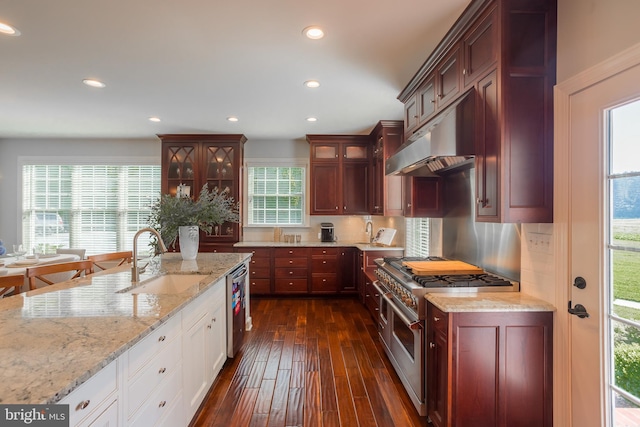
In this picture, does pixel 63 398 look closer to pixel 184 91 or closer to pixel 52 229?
pixel 184 91

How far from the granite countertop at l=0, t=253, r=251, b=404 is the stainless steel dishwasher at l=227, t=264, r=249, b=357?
2.22 ft

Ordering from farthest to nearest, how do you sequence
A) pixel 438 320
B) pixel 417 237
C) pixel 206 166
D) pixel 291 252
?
pixel 206 166, pixel 291 252, pixel 417 237, pixel 438 320

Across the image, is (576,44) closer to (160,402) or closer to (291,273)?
(160,402)

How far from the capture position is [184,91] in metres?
3.25

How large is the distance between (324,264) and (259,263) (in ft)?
3.48

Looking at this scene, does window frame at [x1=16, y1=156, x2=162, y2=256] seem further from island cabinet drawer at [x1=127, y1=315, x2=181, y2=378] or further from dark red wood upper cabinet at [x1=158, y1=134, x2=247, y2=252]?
island cabinet drawer at [x1=127, y1=315, x2=181, y2=378]

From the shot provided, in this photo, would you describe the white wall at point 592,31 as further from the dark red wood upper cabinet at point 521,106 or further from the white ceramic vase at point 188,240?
the white ceramic vase at point 188,240

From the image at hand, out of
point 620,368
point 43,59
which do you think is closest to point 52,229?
point 43,59

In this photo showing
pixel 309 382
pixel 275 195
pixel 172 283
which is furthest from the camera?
pixel 275 195

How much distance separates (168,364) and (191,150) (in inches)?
168

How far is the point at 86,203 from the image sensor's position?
18.1 ft

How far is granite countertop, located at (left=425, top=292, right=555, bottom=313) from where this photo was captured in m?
1.71

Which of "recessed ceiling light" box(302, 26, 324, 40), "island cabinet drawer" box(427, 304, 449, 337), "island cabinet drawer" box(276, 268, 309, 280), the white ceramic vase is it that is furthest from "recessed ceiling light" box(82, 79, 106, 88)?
"island cabinet drawer" box(427, 304, 449, 337)

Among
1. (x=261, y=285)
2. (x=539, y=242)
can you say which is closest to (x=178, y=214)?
(x=261, y=285)
